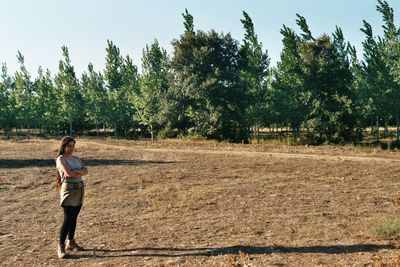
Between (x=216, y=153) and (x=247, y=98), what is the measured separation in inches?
669

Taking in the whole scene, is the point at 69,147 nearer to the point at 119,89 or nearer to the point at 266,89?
the point at 266,89

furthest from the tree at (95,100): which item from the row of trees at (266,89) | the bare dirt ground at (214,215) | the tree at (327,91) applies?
the bare dirt ground at (214,215)

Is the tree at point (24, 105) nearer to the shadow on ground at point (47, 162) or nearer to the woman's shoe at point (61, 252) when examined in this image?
the shadow on ground at point (47, 162)

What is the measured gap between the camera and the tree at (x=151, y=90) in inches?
2175

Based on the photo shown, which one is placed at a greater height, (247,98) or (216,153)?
(247,98)

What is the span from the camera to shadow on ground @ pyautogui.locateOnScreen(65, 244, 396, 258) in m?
7.95

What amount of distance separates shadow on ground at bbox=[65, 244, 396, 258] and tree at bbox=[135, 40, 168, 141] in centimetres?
3894

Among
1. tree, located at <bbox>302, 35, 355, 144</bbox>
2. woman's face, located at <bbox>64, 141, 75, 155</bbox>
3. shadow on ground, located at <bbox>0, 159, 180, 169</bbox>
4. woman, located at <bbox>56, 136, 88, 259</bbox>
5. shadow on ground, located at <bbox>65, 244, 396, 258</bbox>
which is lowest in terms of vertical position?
shadow on ground, located at <bbox>65, 244, 396, 258</bbox>

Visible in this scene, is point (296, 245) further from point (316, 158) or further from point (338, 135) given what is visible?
point (338, 135)

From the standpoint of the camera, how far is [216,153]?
2909 centimetres

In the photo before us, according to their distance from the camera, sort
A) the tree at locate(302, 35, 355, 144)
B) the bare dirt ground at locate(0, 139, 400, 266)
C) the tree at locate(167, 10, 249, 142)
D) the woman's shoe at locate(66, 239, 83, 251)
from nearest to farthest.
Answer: the bare dirt ground at locate(0, 139, 400, 266) < the woman's shoe at locate(66, 239, 83, 251) < the tree at locate(302, 35, 355, 144) < the tree at locate(167, 10, 249, 142)

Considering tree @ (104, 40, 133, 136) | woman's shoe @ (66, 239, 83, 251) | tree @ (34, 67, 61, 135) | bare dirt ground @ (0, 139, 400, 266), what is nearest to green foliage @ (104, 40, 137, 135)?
tree @ (104, 40, 133, 136)

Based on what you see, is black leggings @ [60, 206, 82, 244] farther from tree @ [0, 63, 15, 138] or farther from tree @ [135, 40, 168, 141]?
tree @ [0, 63, 15, 138]

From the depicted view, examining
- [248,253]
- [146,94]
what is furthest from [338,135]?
[248,253]
